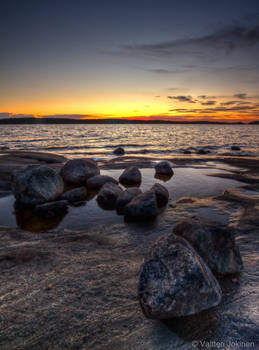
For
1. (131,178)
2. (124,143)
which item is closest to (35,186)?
(131,178)

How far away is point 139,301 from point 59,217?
143 inches

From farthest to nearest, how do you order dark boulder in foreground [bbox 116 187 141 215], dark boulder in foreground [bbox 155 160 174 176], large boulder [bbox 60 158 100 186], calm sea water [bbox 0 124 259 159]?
calm sea water [bbox 0 124 259 159]
dark boulder in foreground [bbox 155 160 174 176]
large boulder [bbox 60 158 100 186]
dark boulder in foreground [bbox 116 187 141 215]

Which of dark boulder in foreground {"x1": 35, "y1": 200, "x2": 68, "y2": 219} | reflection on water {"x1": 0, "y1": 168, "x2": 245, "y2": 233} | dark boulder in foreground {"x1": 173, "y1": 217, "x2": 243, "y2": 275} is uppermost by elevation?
dark boulder in foreground {"x1": 173, "y1": 217, "x2": 243, "y2": 275}

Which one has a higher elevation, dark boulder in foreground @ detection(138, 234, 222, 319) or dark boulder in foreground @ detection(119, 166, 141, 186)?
dark boulder in foreground @ detection(138, 234, 222, 319)

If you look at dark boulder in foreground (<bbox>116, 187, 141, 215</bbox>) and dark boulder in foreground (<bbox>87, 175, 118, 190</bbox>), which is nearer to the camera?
dark boulder in foreground (<bbox>116, 187, 141, 215</bbox>)

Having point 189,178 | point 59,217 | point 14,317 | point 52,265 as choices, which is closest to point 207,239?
point 52,265

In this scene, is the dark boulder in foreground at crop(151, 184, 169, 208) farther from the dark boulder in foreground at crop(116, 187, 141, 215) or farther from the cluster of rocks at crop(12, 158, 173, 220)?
the dark boulder in foreground at crop(116, 187, 141, 215)

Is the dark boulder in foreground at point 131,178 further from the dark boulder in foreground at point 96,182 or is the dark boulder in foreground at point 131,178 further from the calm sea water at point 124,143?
the calm sea water at point 124,143

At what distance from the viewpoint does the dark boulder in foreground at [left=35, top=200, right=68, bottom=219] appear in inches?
224

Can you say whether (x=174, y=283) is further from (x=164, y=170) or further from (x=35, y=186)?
(x=164, y=170)

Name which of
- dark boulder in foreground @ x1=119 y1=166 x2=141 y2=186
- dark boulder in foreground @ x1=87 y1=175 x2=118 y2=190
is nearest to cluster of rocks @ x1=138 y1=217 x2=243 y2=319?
dark boulder in foreground @ x1=87 y1=175 x2=118 y2=190

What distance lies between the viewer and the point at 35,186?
6.49m

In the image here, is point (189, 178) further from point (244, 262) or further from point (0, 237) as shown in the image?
point (0, 237)

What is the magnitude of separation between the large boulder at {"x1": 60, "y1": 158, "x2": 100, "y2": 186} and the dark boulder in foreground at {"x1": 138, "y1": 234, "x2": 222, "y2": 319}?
22.3 feet
